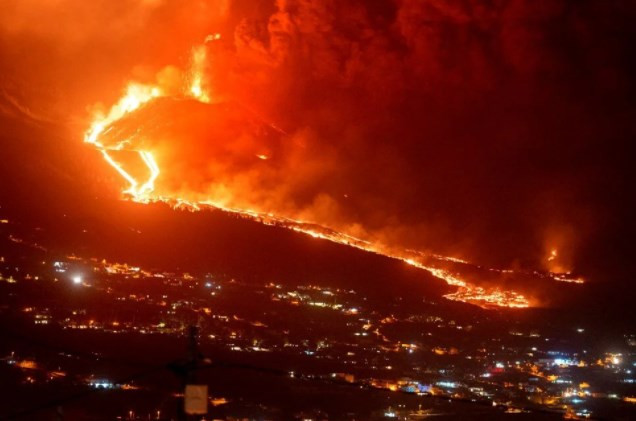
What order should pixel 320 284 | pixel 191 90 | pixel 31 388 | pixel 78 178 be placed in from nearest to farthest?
pixel 31 388
pixel 320 284
pixel 78 178
pixel 191 90

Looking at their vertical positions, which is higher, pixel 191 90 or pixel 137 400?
pixel 191 90

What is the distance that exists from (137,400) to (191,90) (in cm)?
3173

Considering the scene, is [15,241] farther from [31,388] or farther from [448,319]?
[448,319]

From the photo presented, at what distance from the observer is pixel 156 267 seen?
27.9m

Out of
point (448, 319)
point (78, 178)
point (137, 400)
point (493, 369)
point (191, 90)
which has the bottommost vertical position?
point (137, 400)

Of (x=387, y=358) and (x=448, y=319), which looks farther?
(x=448, y=319)

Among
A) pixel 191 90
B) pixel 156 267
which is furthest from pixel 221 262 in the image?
pixel 191 90

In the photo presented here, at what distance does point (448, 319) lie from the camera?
101ft

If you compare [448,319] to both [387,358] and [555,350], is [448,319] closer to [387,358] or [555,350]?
[555,350]

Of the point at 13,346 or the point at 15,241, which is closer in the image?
the point at 13,346

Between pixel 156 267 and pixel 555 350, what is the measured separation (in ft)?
46.5

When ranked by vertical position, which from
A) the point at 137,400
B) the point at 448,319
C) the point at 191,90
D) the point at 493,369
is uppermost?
the point at 191,90

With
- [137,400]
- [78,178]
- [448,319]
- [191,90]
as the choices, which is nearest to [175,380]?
[137,400]

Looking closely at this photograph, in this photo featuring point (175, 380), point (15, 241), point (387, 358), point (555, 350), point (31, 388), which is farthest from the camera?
point (555, 350)
